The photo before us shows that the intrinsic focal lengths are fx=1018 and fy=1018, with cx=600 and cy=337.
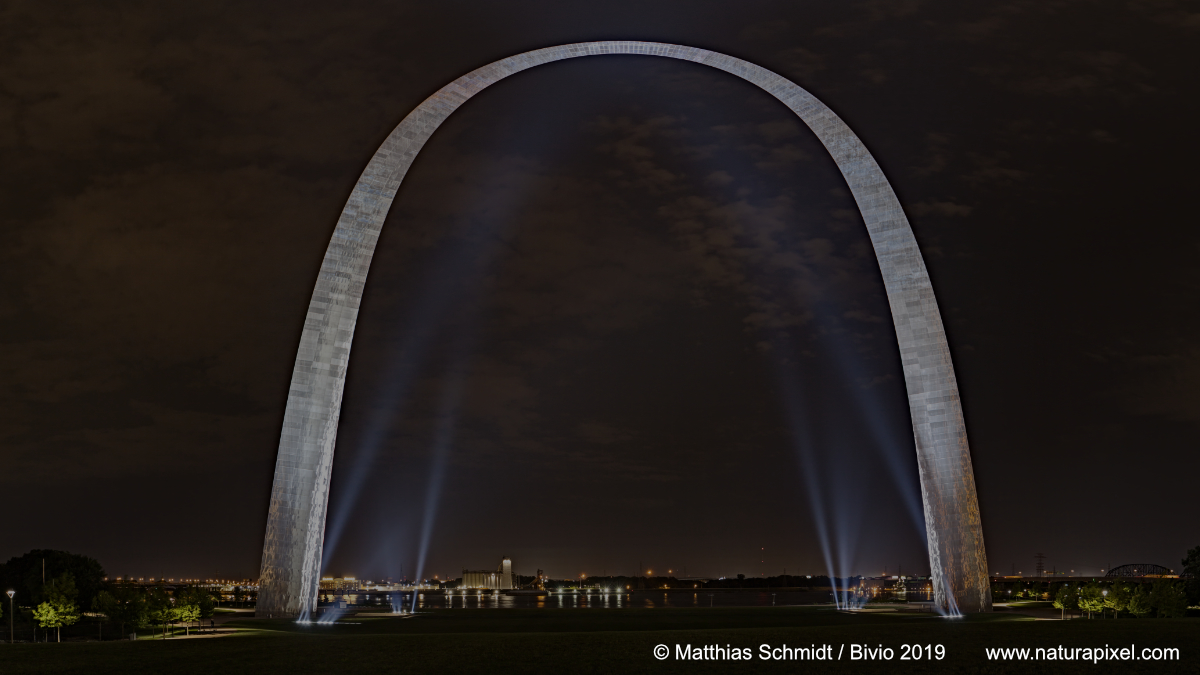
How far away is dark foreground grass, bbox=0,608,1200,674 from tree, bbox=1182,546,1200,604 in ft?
89.6

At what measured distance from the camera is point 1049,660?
17750 millimetres

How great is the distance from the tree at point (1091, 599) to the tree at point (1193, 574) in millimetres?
15260

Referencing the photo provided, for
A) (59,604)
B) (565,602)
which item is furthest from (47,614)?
(565,602)

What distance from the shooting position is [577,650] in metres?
19.2

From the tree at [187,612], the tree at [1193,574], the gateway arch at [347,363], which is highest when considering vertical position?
the gateway arch at [347,363]

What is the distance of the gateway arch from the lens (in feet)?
104

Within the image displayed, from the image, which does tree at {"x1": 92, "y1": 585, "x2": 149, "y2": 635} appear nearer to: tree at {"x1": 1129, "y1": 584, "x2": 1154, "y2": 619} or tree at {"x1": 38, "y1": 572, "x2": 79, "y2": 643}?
tree at {"x1": 38, "y1": 572, "x2": 79, "y2": 643}

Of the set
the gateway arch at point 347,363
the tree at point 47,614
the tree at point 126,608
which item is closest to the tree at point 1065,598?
the gateway arch at point 347,363

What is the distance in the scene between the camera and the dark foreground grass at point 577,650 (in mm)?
16906

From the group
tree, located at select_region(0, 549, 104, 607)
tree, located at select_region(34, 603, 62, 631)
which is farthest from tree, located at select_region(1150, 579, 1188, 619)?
tree, located at select_region(0, 549, 104, 607)

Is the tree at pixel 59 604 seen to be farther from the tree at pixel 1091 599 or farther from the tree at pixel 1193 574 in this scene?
the tree at pixel 1193 574

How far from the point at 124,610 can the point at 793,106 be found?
1183 inches

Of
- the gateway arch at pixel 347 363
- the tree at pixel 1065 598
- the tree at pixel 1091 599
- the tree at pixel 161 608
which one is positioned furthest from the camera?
the tree at pixel 1065 598

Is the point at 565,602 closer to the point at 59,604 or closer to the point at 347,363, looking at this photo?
the point at 59,604
